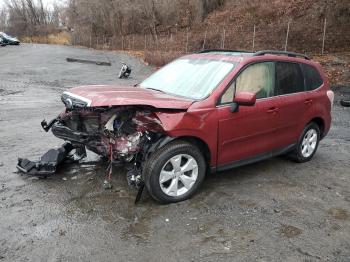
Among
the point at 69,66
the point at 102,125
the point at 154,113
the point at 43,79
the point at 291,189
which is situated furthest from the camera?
the point at 69,66

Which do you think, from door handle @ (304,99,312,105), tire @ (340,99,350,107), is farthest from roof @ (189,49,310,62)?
tire @ (340,99,350,107)

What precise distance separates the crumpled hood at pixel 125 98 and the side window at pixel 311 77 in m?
2.46

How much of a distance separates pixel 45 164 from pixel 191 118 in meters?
2.23

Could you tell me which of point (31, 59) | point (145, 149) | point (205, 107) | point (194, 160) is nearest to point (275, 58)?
point (205, 107)

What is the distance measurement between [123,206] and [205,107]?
5.04 feet

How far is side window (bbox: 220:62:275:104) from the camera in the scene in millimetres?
5219

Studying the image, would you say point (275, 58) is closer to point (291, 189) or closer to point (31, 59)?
point (291, 189)

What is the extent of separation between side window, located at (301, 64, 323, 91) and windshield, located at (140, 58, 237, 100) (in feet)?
5.55

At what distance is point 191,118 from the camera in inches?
190

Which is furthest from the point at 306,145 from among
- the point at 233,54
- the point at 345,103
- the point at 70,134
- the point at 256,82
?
the point at 345,103

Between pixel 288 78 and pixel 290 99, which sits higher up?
pixel 288 78

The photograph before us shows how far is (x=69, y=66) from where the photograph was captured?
24.3m

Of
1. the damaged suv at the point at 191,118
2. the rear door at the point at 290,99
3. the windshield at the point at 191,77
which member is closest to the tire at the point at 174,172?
the damaged suv at the point at 191,118

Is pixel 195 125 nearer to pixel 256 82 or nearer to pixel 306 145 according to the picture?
pixel 256 82
